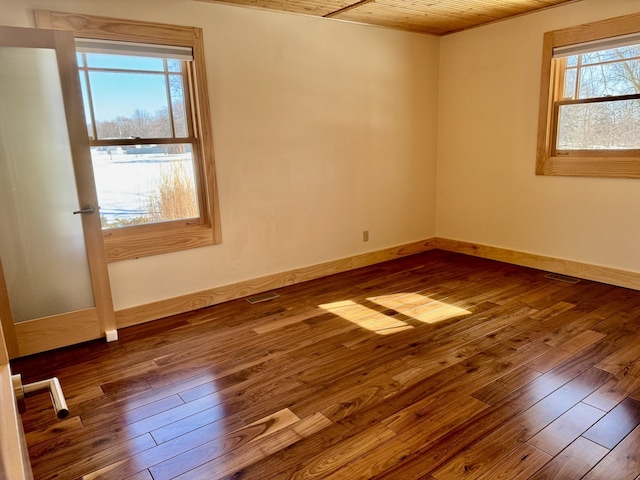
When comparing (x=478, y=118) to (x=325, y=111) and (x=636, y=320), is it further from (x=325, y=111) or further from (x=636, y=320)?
(x=636, y=320)

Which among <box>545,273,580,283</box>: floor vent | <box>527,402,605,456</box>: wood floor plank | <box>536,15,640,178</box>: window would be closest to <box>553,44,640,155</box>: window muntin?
<box>536,15,640,178</box>: window

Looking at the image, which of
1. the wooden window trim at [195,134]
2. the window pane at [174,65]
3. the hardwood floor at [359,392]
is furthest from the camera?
the window pane at [174,65]

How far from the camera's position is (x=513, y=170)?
4512mm

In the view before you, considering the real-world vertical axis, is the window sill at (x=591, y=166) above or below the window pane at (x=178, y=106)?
below

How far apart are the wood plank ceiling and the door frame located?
131 centimetres

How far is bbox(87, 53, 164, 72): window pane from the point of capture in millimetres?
3092

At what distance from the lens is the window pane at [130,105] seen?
315 centimetres

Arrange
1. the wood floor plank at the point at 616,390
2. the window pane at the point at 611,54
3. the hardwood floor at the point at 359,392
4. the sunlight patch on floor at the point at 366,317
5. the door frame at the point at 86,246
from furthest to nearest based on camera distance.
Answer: the window pane at the point at 611,54
the sunlight patch on floor at the point at 366,317
the door frame at the point at 86,246
the wood floor plank at the point at 616,390
the hardwood floor at the point at 359,392

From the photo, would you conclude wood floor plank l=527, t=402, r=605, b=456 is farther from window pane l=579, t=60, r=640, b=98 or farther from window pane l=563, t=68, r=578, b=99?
window pane l=563, t=68, r=578, b=99

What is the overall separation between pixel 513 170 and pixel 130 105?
3.63 m

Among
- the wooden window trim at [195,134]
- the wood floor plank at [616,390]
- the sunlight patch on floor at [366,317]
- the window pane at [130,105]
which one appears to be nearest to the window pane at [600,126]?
the wood floor plank at [616,390]

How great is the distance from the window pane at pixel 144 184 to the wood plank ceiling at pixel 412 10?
133 centimetres

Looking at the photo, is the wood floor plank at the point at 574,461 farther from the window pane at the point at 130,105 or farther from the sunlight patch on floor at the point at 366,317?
the window pane at the point at 130,105

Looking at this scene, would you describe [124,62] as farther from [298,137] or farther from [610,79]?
[610,79]
